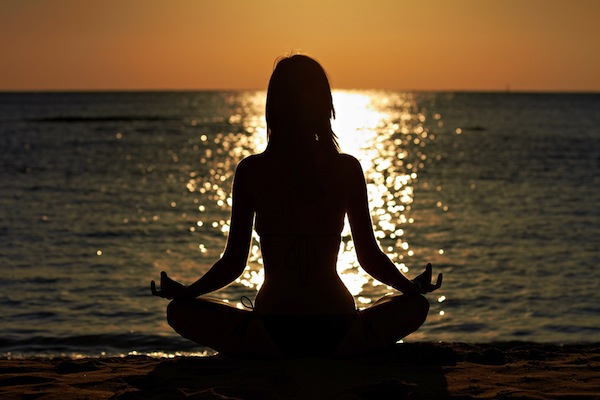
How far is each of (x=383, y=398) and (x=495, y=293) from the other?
7829 mm

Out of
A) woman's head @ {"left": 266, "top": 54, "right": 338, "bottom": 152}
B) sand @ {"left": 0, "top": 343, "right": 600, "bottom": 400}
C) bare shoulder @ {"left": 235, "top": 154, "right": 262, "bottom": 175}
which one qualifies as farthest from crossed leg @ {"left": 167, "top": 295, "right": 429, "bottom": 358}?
woman's head @ {"left": 266, "top": 54, "right": 338, "bottom": 152}

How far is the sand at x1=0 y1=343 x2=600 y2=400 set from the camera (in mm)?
4770

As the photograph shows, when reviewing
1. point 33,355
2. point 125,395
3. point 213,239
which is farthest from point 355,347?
point 213,239

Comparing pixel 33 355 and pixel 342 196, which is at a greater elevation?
pixel 342 196

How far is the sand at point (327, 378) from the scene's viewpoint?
4770mm

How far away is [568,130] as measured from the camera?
233 ft

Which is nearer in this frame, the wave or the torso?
the torso

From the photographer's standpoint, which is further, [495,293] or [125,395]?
[495,293]

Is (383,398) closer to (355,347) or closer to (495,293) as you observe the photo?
(355,347)

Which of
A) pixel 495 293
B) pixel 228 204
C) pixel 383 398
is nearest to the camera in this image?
pixel 383 398

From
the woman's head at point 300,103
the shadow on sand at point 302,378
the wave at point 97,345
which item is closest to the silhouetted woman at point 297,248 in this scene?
the woman's head at point 300,103

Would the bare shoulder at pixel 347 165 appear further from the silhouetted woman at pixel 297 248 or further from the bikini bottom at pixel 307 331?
the bikini bottom at pixel 307 331

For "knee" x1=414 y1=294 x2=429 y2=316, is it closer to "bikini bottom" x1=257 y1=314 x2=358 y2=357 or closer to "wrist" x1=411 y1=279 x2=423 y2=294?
Answer: "wrist" x1=411 y1=279 x2=423 y2=294

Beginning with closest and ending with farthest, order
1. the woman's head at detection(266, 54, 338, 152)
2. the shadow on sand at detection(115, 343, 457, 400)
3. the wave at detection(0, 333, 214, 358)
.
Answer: the shadow on sand at detection(115, 343, 457, 400) < the woman's head at detection(266, 54, 338, 152) < the wave at detection(0, 333, 214, 358)
